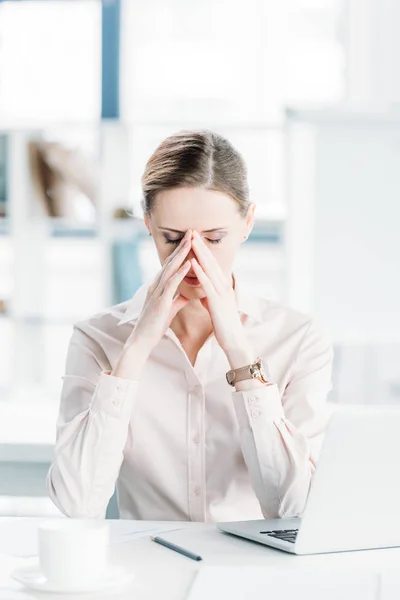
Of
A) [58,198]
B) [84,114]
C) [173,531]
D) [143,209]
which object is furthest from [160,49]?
[173,531]

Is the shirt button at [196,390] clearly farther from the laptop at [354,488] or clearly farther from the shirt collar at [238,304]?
the laptop at [354,488]

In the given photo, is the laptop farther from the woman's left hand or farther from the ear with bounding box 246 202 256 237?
the ear with bounding box 246 202 256 237

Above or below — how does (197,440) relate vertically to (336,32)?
below

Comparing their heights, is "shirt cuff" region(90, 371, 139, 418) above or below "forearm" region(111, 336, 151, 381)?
below

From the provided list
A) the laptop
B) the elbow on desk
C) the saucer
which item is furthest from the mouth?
the saucer

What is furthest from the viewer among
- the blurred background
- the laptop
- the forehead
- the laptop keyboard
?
the blurred background

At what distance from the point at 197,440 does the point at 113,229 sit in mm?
2729

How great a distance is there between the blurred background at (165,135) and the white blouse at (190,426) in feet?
3.20

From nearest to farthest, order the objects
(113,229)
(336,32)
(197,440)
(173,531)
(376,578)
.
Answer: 1. (376,578)
2. (173,531)
3. (197,440)
4. (113,229)
5. (336,32)

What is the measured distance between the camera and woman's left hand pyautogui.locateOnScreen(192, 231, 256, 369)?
1.79 meters

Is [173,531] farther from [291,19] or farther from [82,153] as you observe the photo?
[291,19]

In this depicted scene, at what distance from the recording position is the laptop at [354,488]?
1271mm

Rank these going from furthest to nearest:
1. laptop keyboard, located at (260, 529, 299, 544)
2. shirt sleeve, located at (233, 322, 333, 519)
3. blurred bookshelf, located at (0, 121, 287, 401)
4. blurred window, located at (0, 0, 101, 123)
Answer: blurred window, located at (0, 0, 101, 123), blurred bookshelf, located at (0, 121, 287, 401), shirt sleeve, located at (233, 322, 333, 519), laptop keyboard, located at (260, 529, 299, 544)

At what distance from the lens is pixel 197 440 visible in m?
→ 1.83
